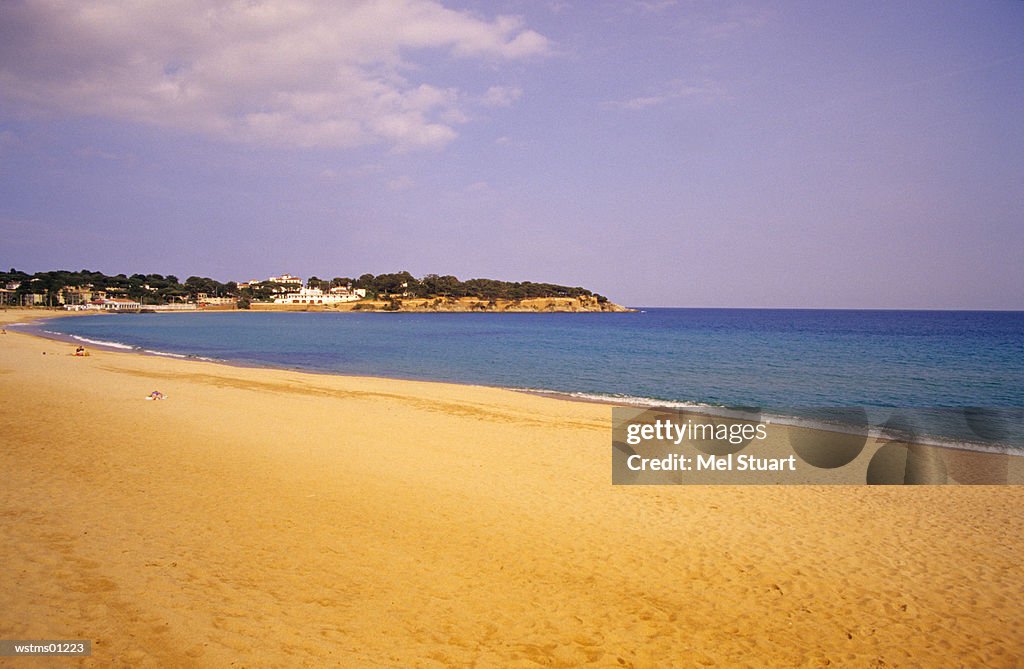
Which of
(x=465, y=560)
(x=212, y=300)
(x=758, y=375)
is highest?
(x=212, y=300)

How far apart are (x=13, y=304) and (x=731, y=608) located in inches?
7567

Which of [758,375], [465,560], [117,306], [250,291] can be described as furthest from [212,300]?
[465,560]

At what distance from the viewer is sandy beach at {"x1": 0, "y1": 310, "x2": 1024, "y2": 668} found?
15.2 feet

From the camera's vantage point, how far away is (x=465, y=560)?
20.7 feet

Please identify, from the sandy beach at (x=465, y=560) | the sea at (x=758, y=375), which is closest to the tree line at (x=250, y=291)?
the sea at (x=758, y=375)

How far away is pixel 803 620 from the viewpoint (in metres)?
5.34

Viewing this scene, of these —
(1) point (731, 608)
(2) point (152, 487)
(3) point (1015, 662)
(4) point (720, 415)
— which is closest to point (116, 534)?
(2) point (152, 487)

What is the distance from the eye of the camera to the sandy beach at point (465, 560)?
4.64 metres

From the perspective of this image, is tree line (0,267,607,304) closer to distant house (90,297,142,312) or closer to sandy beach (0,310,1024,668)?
distant house (90,297,142,312)

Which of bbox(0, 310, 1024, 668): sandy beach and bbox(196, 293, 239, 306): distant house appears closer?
bbox(0, 310, 1024, 668): sandy beach

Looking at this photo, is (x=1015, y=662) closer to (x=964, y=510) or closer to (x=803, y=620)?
(x=803, y=620)

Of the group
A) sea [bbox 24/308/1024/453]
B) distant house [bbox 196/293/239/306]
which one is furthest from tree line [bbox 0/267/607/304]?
sea [bbox 24/308/1024/453]

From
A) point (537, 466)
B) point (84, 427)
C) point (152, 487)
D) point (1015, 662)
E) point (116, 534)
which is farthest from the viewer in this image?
point (84, 427)

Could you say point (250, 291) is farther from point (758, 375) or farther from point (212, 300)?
point (758, 375)
